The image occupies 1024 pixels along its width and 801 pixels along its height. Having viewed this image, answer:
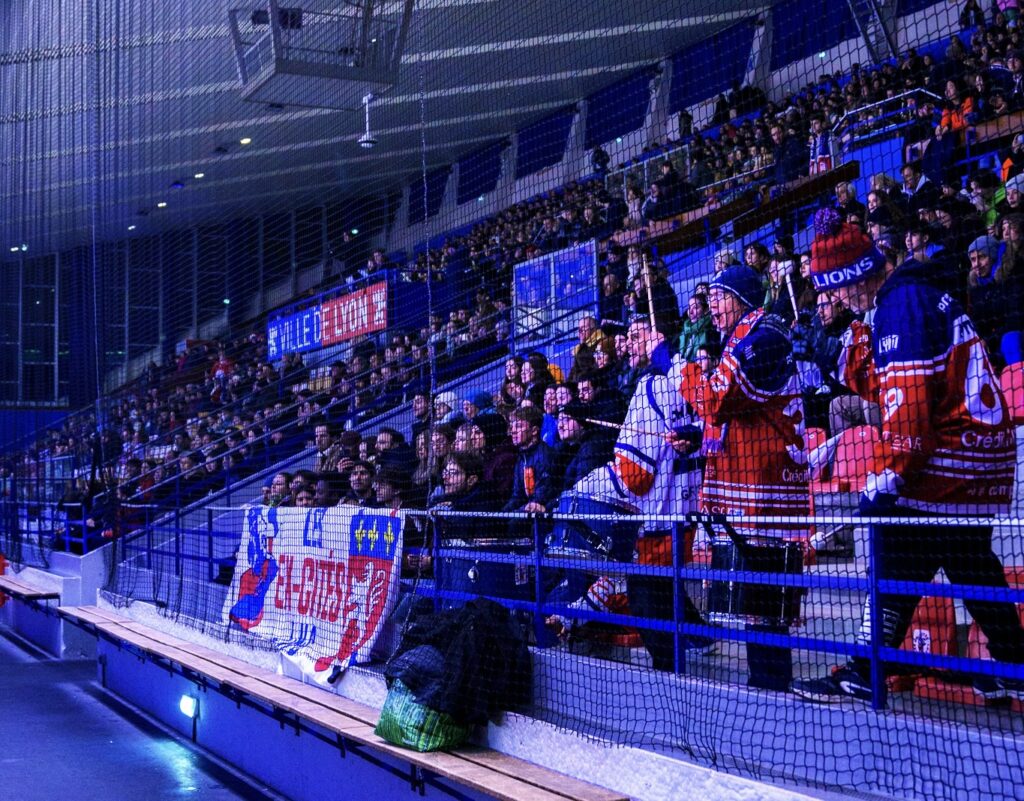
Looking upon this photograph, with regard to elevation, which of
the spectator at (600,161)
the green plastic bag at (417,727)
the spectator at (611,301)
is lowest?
the green plastic bag at (417,727)

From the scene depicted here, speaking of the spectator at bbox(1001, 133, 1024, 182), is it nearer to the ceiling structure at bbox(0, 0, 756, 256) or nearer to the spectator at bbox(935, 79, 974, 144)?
the spectator at bbox(935, 79, 974, 144)

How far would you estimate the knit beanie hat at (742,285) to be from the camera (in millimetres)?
3568

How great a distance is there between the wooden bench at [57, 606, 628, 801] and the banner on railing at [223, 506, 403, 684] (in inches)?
7.4

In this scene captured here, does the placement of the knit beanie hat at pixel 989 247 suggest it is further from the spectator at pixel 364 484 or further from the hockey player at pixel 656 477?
the spectator at pixel 364 484

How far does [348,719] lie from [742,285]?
2.28 meters

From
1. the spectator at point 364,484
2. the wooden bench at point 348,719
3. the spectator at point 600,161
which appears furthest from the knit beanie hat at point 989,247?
the spectator at point 600,161

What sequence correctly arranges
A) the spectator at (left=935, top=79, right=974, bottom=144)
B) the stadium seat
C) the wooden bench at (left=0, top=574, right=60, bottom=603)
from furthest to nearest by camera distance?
the wooden bench at (left=0, top=574, right=60, bottom=603), the spectator at (left=935, top=79, right=974, bottom=144), the stadium seat

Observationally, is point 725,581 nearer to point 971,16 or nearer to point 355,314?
point 971,16

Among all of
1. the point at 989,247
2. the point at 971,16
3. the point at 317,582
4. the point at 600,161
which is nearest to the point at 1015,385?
the point at 989,247

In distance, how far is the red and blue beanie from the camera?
118 inches

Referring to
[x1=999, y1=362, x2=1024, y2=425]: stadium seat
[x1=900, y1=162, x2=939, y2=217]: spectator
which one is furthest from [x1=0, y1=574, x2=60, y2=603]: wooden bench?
[x1=999, y1=362, x2=1024, y2=425]: stadium seat

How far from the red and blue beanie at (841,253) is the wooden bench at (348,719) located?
159 cm

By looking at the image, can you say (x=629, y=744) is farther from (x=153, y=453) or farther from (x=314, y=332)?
(x=153, y=453)

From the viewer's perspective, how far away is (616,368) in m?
4.82
